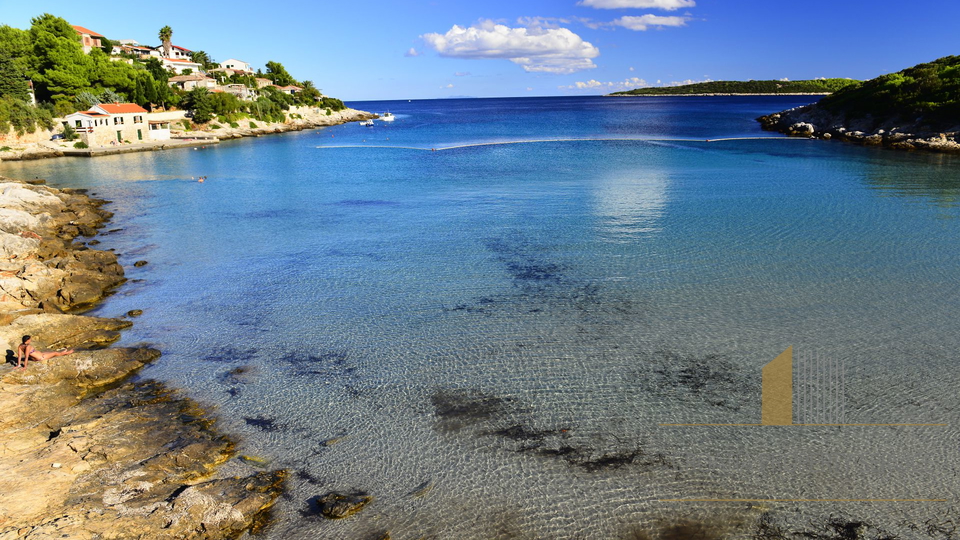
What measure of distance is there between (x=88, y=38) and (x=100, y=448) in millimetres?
129153

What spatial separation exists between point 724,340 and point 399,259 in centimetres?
1410

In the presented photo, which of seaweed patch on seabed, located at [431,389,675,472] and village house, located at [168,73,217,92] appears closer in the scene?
seaweed patch on seabed, located at [431,389,675,472]

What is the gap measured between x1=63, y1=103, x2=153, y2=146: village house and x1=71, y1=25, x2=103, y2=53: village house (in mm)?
41609

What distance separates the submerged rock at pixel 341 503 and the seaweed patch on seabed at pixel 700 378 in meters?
7.61

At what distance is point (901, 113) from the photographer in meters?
69.4

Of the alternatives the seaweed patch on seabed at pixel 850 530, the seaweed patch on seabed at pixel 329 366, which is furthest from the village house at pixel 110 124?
the seaweed patch on seabed at pixel 850 530

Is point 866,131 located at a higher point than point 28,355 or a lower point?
higher

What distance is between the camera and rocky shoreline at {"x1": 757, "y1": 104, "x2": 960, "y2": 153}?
60719mm

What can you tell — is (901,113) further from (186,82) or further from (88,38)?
(88,38)

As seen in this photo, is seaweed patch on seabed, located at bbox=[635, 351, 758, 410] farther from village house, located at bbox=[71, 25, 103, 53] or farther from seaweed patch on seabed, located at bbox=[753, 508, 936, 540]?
village house, located at bbox=[71, 25, 103, 53]

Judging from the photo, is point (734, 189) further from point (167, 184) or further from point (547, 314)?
A: point (167, 184)

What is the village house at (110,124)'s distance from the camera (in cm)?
7031

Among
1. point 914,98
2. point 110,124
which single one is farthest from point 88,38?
point 914,98

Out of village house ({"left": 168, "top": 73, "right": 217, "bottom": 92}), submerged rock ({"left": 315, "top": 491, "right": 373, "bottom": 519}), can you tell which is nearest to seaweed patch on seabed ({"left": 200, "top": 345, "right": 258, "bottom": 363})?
submerged rock ({"left": 315, "top": 491, "right": 373, "bottom": 519})
